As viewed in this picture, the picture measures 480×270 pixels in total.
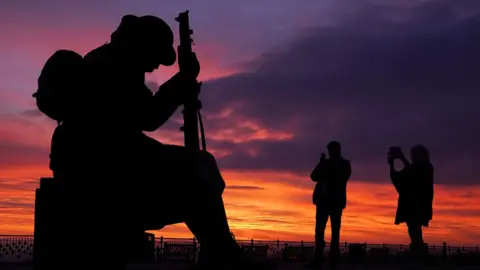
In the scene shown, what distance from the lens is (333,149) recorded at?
11383 mm

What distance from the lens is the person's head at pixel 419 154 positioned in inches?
411

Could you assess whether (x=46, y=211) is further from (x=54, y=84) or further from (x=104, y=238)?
(x=54, y=84)

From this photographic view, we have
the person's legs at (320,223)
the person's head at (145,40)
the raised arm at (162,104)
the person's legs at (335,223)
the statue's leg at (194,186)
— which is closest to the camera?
the statue's leg at (194,186)

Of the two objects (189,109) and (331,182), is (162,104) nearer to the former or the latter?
(189,109)

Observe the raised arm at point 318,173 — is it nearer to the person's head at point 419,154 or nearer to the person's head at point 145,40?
the person's head at point 419,154

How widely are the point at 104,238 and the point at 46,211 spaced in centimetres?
32

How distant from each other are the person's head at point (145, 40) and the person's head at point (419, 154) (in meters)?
7.64

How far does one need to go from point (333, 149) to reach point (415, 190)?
147cm

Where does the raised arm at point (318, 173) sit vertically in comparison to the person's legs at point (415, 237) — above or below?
above

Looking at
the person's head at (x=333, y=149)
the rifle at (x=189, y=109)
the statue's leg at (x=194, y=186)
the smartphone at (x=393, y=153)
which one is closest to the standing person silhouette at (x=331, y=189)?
the person's head at (x=333, y=149)

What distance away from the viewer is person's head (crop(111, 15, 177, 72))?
339 cm

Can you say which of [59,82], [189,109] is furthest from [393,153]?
[59,82]

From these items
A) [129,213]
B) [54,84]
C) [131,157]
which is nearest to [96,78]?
[54,84]

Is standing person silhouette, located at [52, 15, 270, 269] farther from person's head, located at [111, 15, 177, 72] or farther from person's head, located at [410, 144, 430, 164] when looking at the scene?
person's head, located at [410, 144, 430, 164]
